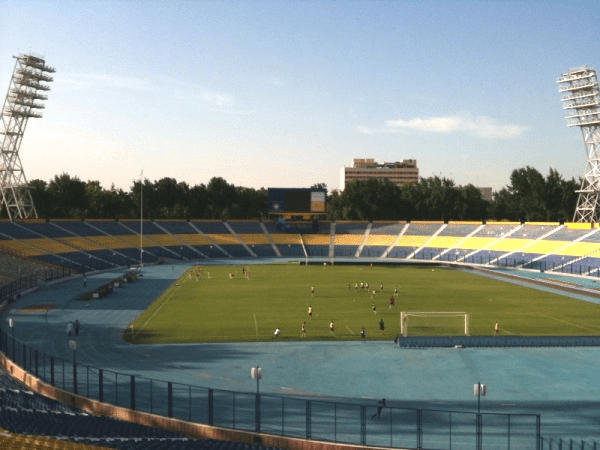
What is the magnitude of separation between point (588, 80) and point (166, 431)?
320ft

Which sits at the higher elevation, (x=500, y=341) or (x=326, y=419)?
(x=500, y=341)

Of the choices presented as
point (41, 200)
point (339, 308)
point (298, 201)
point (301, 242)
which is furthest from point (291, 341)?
point (41, 200)

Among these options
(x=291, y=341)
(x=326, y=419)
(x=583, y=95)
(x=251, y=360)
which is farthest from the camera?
(x=583, y=95)

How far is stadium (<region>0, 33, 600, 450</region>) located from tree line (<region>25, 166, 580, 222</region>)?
31.7 m

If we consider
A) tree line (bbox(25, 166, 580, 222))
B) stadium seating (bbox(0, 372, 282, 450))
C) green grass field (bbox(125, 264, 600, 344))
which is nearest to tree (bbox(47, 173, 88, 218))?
tree line (bbox(25, 166, 580, 222))

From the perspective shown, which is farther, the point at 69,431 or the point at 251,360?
the point at 251,360

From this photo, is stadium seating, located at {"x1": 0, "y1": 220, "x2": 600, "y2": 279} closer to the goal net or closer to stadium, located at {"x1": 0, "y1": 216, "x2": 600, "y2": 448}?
stadium, located at {"x1": 0, "y1": 216, "x2": 600, "y2": 448}

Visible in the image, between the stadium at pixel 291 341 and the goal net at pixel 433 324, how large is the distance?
0.81 feet

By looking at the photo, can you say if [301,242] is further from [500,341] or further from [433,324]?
[500,341]

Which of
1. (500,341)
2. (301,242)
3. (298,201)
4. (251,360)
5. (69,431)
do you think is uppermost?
(298,201)

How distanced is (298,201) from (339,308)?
60.0 m

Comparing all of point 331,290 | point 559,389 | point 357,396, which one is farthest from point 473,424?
point 331,290

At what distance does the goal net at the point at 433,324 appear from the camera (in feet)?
129

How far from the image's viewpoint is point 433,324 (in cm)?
4225
